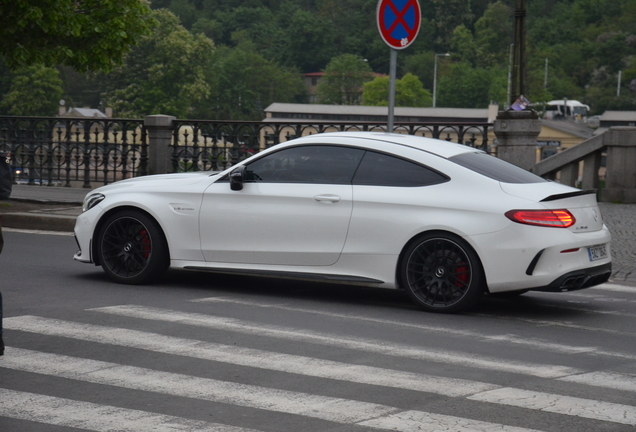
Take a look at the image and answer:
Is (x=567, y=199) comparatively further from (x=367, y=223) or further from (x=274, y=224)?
(x=274, y=224)

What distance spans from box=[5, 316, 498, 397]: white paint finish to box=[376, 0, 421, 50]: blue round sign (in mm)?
5345

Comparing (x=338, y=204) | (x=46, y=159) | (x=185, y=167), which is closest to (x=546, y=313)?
(x=338, y=204)

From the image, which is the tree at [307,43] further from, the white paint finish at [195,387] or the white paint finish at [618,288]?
the white paint finish at [195,387]

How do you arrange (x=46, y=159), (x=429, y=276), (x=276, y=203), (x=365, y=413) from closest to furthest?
(x=365, y=413) < (x=429, y=276) < (x=276, y=203) < (x=46, y=159)

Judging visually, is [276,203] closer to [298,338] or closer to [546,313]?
[298,338]

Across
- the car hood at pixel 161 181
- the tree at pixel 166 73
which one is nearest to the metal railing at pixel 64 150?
the car hood at pixel 161 181

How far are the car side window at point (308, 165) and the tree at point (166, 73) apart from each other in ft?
305

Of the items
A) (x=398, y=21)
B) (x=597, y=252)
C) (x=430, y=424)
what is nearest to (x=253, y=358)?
(x=430, y=424)

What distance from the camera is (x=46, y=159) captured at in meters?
19.0

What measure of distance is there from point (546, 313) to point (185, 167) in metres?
10.2

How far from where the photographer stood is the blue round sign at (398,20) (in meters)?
10.7

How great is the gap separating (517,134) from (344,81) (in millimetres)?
148353

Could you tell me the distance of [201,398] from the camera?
508cm

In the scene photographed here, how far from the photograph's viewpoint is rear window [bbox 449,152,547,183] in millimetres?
7758
